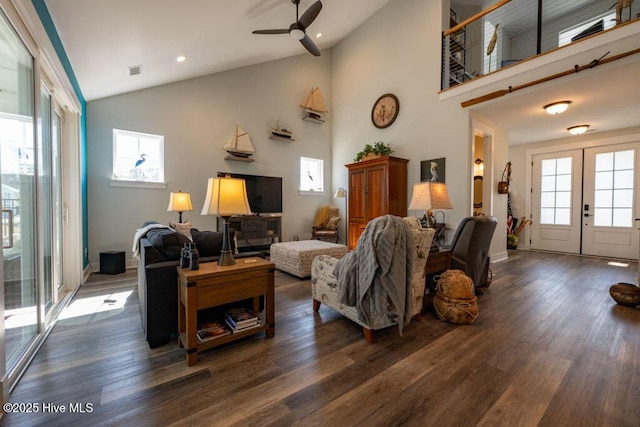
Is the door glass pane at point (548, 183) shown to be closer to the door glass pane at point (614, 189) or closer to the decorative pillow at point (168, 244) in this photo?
the door glass pane at point (614, 189)

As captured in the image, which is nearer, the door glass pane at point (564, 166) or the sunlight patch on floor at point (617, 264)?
the sunlight patch on floor at point (617, 264)

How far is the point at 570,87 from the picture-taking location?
11.2 ft

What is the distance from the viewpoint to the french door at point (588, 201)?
16.9 feet

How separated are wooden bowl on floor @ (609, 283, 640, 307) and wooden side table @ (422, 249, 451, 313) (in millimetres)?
1728

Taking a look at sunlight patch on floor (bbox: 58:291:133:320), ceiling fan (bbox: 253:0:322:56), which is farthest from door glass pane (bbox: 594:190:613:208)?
sunlight patch on floor (bbox: 58:291:133:320)

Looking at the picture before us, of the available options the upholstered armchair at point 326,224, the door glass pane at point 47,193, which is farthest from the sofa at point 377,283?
the upholstered armchair at point 326,224

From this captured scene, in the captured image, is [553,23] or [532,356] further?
[553,23]

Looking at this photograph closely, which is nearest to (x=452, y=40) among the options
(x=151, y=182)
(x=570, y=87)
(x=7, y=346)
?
(x=570, y=87)

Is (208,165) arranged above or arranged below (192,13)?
below

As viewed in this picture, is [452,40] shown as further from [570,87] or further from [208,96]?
[208,96]

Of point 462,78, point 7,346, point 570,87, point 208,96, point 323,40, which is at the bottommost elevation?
point 7,346

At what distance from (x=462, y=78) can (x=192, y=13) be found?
4.80m

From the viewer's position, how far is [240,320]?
2.03 metres

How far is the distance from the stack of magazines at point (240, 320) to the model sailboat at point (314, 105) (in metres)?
5.31
